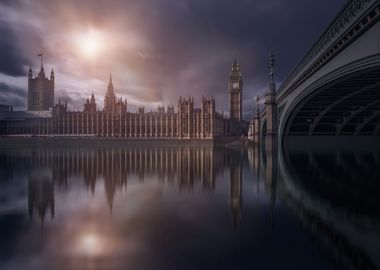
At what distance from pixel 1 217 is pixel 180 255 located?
289 inches

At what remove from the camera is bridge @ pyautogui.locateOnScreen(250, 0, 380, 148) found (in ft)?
43.8

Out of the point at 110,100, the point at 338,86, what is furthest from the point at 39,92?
the point at 338,86

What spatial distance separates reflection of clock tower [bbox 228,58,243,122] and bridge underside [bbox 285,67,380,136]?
334 feet

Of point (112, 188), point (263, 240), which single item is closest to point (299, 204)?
point (263, 240)

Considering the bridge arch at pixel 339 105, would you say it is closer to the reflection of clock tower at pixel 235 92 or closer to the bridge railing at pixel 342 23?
the bridge railing at pixel 342 23

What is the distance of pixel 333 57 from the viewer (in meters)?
18.5

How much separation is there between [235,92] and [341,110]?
11637 centimetres

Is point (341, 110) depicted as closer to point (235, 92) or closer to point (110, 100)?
point (235, 92)

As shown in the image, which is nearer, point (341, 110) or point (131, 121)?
point (341, 110)

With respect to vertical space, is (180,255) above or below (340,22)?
below

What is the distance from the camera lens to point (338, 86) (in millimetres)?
23719

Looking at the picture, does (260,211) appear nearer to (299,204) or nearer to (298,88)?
(299,204)

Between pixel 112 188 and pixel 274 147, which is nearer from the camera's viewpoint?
pixel 112 188

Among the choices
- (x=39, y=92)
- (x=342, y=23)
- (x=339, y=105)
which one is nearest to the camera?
(x=342, y=23)
